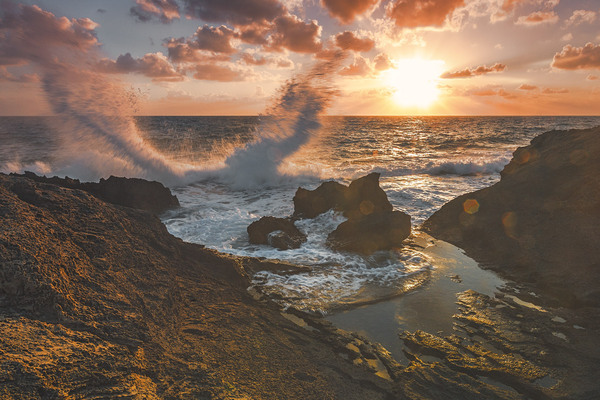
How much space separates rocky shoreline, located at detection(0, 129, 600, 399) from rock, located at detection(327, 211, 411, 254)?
2360mm

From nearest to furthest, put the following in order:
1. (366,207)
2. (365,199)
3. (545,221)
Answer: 1. (545,221)
2. (366,207)
3. (365,199)

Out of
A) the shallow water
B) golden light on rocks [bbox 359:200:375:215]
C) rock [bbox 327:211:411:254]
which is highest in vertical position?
golden light on rocks [bbox 359:200:375:215]

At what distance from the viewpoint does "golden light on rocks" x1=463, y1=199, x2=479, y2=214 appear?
8170 mm

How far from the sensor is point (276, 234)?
7484 millimetres

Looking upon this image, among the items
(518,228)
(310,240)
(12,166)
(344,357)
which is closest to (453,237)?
(518,228)

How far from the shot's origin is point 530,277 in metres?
5.60

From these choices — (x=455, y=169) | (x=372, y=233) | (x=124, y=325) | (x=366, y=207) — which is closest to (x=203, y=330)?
(x=124, y=325)

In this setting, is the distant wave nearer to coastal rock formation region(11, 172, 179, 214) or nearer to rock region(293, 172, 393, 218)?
rock region(293, 172, 393, 218)

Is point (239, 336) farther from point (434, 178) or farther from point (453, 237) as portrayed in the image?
point (434, 178)

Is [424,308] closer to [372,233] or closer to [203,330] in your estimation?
[372,233]

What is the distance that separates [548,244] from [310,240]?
466 centimetres

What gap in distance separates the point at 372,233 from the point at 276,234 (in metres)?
2.18

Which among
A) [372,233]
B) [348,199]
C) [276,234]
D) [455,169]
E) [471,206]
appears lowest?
[276,234]

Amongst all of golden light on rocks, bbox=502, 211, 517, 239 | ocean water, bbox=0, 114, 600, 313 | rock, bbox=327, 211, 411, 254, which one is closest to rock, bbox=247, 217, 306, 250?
ocean water, bbox=0, 114, 600, 313
